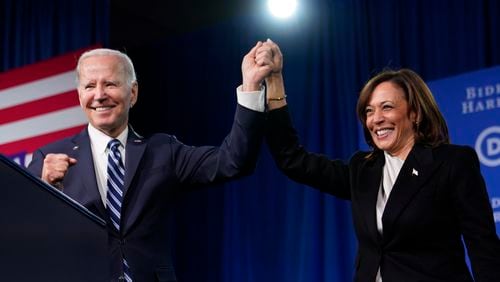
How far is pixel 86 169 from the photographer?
172cm

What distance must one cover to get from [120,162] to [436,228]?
0.79 metres

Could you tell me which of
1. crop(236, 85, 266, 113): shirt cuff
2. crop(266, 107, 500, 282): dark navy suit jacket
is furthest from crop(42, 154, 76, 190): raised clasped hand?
crop(266, 107, 500, 282): dark navy suit jacket

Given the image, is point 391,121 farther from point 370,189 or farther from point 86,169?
point 86,169

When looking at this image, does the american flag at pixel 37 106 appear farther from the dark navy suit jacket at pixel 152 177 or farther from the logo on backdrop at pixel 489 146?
the dark navy suit jacket at pixel 152 177

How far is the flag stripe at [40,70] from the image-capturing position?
4246 mm

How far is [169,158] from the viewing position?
1.83m

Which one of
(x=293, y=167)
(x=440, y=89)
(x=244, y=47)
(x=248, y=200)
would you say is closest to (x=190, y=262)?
(x=248, y=200)

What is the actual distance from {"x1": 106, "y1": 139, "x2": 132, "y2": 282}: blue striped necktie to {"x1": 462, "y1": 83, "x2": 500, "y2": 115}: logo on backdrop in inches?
78.0

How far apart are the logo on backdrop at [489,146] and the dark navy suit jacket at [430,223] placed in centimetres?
138

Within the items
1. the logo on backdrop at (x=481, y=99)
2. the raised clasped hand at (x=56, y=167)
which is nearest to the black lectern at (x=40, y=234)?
the raised clasped hand at (x=56, y=167)

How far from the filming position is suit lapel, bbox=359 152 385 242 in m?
1.82

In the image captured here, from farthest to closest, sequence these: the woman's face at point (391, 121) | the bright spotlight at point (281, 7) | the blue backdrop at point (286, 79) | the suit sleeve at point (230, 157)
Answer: the bright spotlight at point (281, 7) < the blue backdrop at point (286, 79) < the woman's face at point (391, 121) < the suit sleeve at point (230, 157)

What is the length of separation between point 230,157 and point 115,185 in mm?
290

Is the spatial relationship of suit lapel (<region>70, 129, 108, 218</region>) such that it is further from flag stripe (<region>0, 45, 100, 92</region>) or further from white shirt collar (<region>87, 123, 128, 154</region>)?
flag stripe (<region>0, 45, 100, 92</region>)
